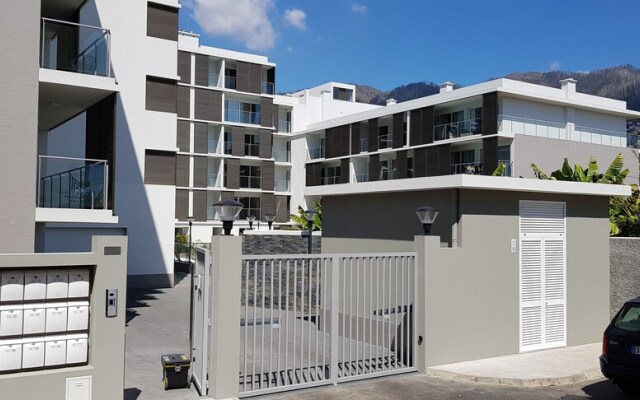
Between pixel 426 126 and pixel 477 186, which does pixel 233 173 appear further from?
pixel 477 186

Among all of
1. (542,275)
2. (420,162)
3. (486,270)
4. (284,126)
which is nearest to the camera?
(486,270)

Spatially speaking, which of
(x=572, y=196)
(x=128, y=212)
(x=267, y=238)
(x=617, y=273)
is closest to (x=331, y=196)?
(x=572, y=196)

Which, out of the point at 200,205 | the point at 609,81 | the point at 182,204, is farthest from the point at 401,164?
the point at 609,81

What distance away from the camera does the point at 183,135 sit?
51938mm

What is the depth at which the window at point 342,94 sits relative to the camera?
68688 millimetres

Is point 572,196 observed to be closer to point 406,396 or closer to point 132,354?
point 406,396

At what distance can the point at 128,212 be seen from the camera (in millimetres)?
25469

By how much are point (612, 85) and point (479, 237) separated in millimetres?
140626

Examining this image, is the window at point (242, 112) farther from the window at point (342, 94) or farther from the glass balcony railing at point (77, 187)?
the glass balcony railing at point (77, 187)

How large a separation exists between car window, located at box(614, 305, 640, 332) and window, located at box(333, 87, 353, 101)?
5954cm

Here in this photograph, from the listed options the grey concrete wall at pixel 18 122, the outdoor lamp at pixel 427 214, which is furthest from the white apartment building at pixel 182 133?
the outdoor lamp at pixel 427 214

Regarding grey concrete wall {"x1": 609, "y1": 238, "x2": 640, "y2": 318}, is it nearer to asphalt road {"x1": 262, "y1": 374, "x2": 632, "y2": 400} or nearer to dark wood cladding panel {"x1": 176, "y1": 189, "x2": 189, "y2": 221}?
asphalt road {"x1": 262, "y1": 374, "x2": 632, "y2": 400}

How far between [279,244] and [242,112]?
33.7 metres

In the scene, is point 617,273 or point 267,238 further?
point 267,238
